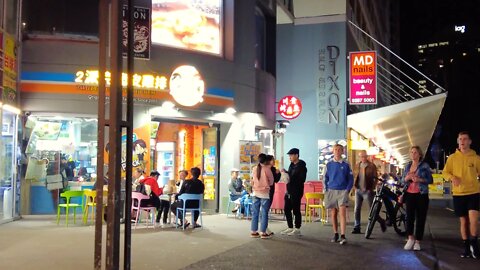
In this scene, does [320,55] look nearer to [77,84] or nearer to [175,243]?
[77,84]

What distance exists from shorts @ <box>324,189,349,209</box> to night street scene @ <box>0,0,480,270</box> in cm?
2

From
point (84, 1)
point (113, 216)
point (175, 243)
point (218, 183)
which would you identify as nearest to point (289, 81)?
point (218, 183)

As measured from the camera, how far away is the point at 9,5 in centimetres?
1327

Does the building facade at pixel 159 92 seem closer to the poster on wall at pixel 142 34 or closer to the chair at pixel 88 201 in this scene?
the poster on wall at pixel 142 34

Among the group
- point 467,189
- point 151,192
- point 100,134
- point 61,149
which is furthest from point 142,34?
point 467,189

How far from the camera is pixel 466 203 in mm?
8562

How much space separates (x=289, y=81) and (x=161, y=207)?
1527 centimetres

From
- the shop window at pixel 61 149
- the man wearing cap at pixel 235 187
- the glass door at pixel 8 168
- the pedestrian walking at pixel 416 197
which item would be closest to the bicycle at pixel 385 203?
the pedestrian walking at pixel 416 197

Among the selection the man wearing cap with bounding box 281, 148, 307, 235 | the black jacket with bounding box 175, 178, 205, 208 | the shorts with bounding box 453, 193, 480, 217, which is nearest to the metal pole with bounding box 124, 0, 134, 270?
the shorts with bounding box 453, 193, 480, 217

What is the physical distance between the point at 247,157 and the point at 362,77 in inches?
274

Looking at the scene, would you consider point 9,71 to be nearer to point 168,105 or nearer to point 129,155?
point 168,105

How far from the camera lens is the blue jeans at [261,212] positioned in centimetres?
1114

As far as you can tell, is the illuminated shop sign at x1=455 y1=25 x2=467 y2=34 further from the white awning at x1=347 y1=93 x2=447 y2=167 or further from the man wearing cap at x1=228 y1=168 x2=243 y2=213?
the man wearing cap at x1=228 y1=168 x2=243 y2=213

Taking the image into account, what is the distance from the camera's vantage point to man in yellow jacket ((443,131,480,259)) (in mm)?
8508
